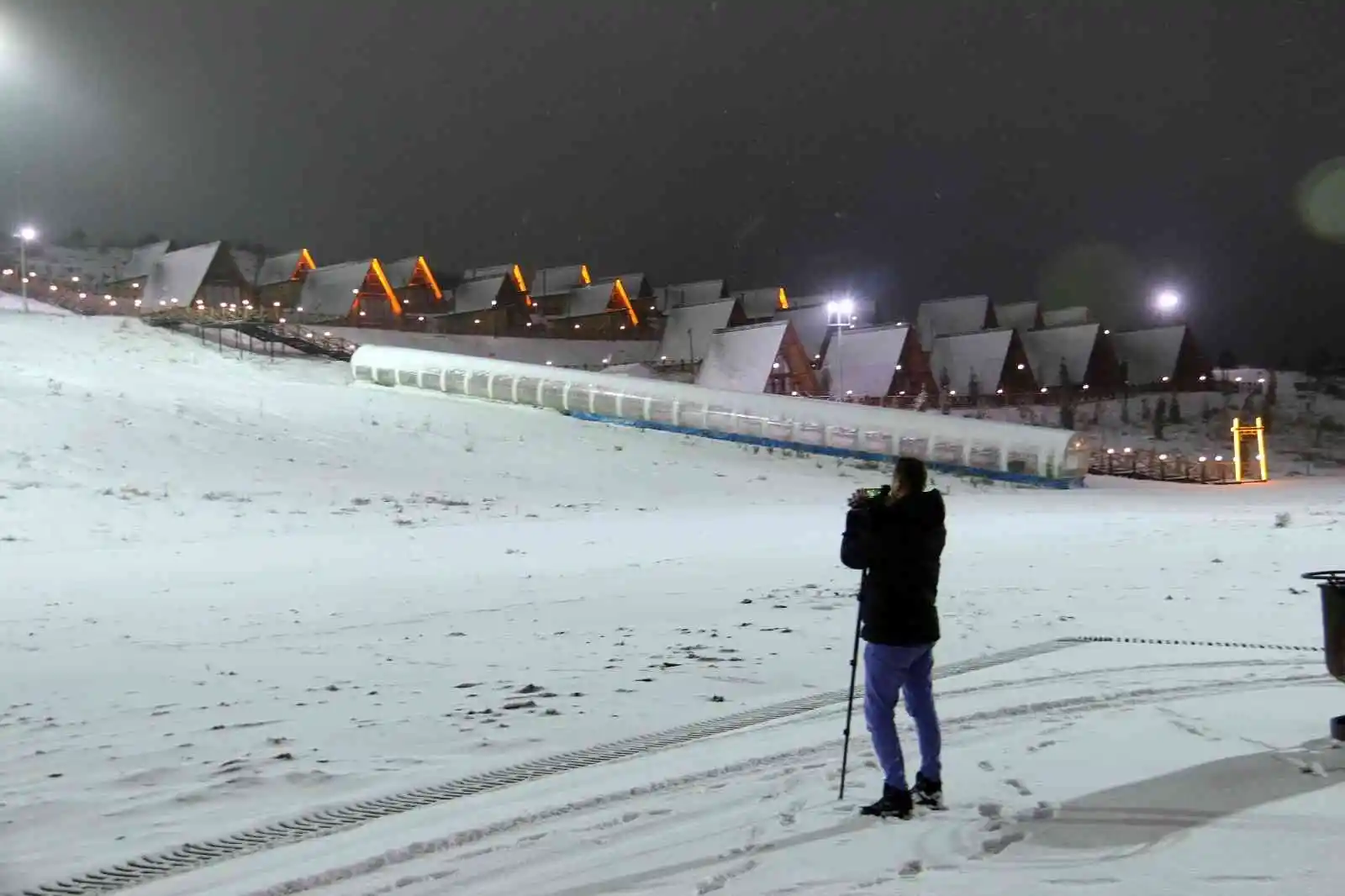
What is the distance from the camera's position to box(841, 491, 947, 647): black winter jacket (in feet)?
15.9

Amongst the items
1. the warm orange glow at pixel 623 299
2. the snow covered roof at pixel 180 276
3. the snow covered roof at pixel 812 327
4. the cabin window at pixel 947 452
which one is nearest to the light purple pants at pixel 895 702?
the cabin window at pixel 947 452

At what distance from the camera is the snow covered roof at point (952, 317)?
68750mm

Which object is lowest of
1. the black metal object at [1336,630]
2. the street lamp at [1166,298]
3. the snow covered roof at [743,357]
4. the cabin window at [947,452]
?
the black metal object at [1336,630]

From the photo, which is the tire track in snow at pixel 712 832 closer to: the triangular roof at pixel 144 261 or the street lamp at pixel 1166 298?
the street lamp at pixel 1166 298

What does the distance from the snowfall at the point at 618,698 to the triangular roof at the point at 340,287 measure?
36.7m

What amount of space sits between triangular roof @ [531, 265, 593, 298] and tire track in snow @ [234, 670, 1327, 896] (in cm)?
6537

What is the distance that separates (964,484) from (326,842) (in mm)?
29685

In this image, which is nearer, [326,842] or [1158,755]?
[326,842]

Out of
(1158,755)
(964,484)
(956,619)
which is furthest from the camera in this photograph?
(964,484)

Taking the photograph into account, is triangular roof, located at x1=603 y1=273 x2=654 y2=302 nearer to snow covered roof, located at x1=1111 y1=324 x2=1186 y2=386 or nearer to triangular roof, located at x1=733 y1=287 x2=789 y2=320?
triangular roof, located at x1=733 y1=287 x2=789 y2=320

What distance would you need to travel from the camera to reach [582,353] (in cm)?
6141

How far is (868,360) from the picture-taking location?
183 ft

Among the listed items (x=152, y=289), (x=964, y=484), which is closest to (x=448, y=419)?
(x=964, y=484)

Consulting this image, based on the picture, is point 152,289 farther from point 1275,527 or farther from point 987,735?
point 987,735
